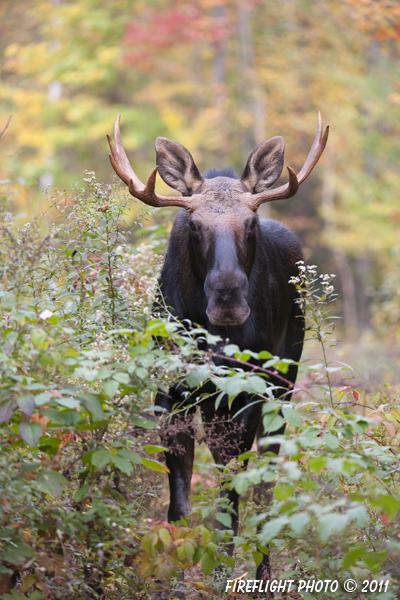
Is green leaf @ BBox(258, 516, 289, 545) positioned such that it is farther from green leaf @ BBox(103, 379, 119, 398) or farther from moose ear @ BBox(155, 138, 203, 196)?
moose ear @ BBox(155, 138, 203, 196)

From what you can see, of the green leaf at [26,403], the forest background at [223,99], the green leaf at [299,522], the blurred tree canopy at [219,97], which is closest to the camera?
the green leaf at [299,522]

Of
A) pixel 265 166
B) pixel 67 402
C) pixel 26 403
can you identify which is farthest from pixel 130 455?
pixel 265 166

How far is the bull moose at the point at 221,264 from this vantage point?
4809 mm

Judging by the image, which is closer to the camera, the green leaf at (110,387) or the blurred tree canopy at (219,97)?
the green leaf at (110,387)

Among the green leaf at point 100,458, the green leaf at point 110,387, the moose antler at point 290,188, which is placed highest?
the green leaf at point 110,387

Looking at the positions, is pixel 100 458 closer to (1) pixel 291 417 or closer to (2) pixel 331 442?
(1) pixel 291 417

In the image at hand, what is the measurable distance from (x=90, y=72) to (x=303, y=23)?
9909 millimetres

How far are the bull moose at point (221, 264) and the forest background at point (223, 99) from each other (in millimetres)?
10511

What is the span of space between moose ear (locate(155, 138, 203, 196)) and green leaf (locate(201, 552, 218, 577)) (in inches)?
113

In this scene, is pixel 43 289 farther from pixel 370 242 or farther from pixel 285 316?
pixel 370 242

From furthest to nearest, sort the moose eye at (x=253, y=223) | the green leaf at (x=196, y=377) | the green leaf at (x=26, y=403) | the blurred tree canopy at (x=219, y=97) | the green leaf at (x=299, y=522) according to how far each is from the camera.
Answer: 1. the blurred tree canopy at (x=219, y=97)
2. the moose eye at (x=253, y=223)
3. the green leaf at (x=196, y=377)
4. the green leaf at (x=26, y=403)
5. the green leaf at (x=299, y=522)

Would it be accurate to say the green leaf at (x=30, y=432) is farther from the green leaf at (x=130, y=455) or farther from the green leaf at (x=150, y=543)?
the green leaf at (x=150, y=543)

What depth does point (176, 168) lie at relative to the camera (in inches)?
220

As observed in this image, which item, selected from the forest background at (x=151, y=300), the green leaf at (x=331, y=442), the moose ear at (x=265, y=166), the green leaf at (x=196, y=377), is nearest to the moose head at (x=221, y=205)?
the moose ear at (x=265, y=166)
